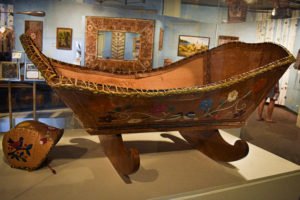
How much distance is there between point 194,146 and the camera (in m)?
2.01

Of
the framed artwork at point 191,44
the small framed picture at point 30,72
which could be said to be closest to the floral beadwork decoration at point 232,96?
the framed artwork at point 191,44

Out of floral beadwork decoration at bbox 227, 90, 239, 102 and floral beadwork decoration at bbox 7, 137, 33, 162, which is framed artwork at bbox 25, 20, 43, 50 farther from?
floral beadwork decoration at bbox 227, 90, 239, 102

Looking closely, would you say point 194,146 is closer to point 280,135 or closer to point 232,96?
point 232,96

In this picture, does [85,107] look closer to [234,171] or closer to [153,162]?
[153,162]

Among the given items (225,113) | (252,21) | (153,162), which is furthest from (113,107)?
(252,21)

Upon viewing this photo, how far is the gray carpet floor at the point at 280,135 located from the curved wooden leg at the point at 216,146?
532 mm

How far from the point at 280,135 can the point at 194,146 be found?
29.4 inches

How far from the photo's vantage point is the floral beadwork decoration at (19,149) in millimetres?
1434

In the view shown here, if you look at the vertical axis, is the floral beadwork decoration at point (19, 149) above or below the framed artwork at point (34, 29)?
below

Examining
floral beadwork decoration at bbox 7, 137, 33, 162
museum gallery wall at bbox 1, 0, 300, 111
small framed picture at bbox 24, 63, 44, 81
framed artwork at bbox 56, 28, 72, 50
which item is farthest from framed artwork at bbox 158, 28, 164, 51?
floral beadwork decoration at bbox 7, 137, 33, 162

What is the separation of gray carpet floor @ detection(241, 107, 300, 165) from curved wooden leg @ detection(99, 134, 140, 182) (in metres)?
1.21

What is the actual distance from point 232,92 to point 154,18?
35.4 inches

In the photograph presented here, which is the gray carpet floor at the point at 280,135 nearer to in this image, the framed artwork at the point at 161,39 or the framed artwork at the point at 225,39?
the framed artwork at the point at 225,39

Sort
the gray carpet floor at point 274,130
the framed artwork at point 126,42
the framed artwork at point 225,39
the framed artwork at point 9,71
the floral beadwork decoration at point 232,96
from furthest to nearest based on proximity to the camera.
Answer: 1. the framed artwork at point 225,39
2. the gray carpet floor at point 274,130
3. the framed artwork at point 126,42
4. the framed artwork at point 9,71
5. the floral beadwork decoration at point 232,96
